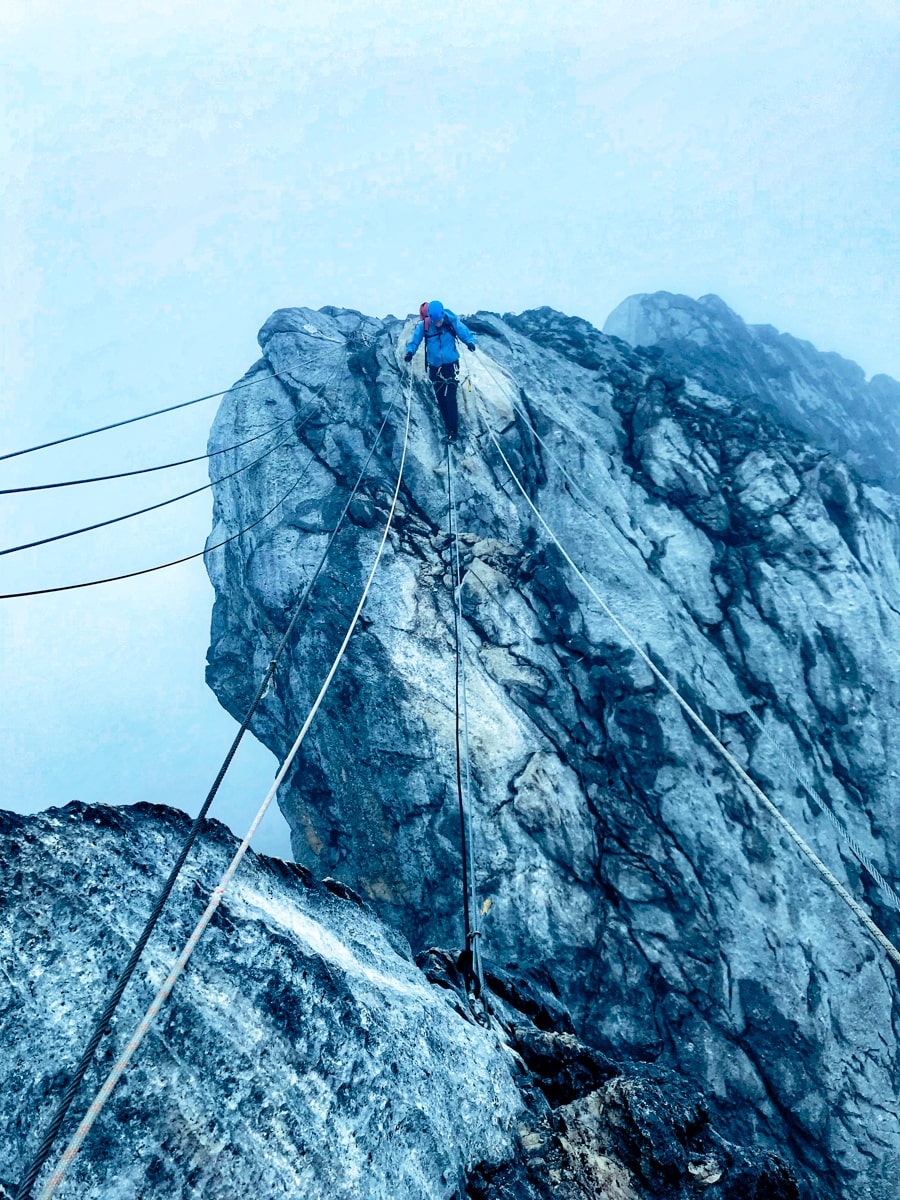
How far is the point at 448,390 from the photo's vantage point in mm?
14016

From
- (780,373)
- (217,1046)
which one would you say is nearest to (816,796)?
(217,1046)

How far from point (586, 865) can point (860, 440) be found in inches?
1293

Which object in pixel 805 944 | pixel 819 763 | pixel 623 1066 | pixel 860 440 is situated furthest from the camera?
pixel 860 440

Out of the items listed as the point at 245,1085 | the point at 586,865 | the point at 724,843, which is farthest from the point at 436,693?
the point at 245,1085

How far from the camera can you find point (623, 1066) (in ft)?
19.4

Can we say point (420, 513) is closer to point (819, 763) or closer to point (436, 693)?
point (436, 693)

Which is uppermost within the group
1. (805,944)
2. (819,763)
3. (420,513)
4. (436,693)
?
(420,513)

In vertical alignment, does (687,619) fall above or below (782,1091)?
above

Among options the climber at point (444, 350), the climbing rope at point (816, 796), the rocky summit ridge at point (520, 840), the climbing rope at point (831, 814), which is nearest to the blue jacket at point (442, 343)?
the climber at point (444, 350)

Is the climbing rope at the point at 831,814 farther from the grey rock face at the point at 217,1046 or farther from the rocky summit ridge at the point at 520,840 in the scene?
the grey rock face at the point at 217,1046

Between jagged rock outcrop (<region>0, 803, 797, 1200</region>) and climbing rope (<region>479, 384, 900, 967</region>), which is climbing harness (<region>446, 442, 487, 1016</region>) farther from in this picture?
A: climbing rope (<region>479, 384, 900, 967</region>)

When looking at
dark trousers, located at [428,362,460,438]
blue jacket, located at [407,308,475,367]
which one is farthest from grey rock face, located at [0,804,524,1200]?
blue jacket, located at [407,308,475,367]

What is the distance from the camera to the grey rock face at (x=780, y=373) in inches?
1240

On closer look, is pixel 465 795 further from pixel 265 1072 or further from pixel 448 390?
pixel 448 390
